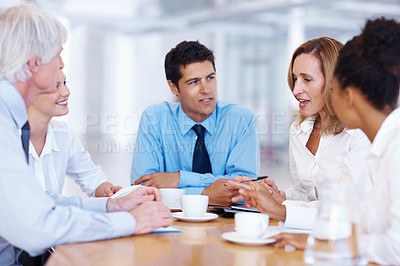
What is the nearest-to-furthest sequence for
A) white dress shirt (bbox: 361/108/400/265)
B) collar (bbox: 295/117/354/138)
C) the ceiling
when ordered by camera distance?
white dress shirt (bbox: 361/108/400/265) → collar (bbox: 295/117/354/138) → the ceiling

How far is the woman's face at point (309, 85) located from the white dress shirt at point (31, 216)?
1274 mm

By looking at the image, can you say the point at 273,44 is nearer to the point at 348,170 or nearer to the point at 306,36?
the point at 306,36

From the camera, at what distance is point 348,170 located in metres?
1.95

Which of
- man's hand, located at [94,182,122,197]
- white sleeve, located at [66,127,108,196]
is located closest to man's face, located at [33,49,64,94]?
man's hand, located at [94,182,122,197]

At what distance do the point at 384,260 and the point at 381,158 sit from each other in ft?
0.98

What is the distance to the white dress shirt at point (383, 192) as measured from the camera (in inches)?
48.2

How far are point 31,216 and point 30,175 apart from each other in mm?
119

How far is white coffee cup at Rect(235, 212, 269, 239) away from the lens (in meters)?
1.41

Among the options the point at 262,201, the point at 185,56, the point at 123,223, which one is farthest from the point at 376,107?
the point at 185,56

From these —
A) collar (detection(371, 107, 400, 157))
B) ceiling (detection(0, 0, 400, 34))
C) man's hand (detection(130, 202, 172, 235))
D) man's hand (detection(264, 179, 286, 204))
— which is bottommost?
man's hand (detection(264, 179, 286, 204))

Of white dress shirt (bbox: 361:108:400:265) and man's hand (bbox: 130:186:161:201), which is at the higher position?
white dress shirt (bbox: 361:108:400:265)

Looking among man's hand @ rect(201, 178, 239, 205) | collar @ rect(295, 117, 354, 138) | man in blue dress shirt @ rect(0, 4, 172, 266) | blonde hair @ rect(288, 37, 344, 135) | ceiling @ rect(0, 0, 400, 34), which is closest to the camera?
man in blue dress shirt @ rect(0, 4, 172, 266)

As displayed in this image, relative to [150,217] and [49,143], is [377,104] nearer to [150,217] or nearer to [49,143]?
[150,217]

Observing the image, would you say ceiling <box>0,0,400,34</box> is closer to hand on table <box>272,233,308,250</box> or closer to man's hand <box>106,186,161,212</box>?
man's hand <box>106,186,161,212</box>
